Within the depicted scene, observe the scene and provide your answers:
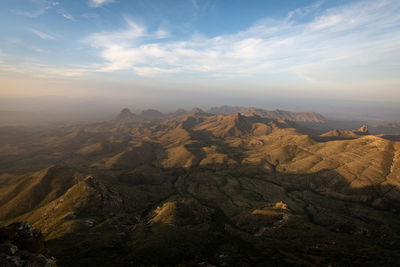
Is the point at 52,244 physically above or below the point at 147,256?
below

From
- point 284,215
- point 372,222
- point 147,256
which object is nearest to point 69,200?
point 147,256

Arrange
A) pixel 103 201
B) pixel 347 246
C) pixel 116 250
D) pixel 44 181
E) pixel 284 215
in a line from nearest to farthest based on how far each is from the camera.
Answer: pixel 116 250, pixel 347 246, pixel 284 215, pixel 103 201, pixel 44 181

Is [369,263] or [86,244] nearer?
[369,263]

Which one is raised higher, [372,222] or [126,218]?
[126,218]

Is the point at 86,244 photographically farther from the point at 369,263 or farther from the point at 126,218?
the point at 369,263

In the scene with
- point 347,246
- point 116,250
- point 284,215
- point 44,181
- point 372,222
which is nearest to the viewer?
point 116,250

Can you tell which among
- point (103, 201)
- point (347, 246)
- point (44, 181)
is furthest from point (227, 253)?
point (44, 181)

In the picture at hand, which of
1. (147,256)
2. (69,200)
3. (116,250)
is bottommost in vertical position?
(69,200)

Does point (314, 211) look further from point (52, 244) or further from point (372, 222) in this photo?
point (52, 244)

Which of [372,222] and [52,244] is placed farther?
[372,222]
